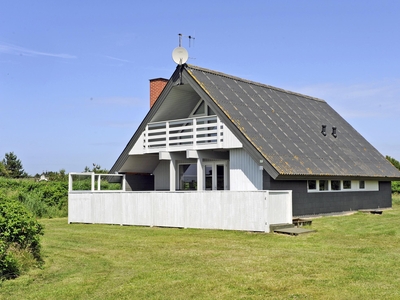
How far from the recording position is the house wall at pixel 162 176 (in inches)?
1179

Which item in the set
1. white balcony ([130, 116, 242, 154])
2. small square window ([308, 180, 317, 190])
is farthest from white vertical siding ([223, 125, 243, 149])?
small square window ([308, 180, 317, 190])

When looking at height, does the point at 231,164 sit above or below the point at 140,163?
below

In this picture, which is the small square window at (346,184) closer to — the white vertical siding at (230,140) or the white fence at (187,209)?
the white vertical siding at (230,140)

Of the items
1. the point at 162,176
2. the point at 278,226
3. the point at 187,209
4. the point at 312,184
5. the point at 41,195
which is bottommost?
the point at 278,226

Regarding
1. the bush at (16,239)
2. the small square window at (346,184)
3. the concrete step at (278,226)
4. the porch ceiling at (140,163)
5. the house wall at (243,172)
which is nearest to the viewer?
the bush at (16,239)

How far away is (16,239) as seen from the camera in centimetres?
1277

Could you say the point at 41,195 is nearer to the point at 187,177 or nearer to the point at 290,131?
the point at 187,177

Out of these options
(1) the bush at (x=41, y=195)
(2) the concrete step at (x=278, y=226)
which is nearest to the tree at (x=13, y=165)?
(1) the bush at (x=41, y=195)

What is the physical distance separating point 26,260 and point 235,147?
40.8 feet

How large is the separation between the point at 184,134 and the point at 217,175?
258 centimetres

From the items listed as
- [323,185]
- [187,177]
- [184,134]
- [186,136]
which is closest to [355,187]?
[323,185]

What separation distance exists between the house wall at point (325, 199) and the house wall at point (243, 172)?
489 millimetres

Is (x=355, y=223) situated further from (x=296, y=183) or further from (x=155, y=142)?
(x=155, y=142)

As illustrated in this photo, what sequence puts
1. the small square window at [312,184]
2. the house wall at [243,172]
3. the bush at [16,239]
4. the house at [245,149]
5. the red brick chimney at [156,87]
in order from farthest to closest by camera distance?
the red brick chimney at [156,87] < the small square window at [312,184] < the house at [245,149] < the house wall at [243,172] < the bush at [16,239]
